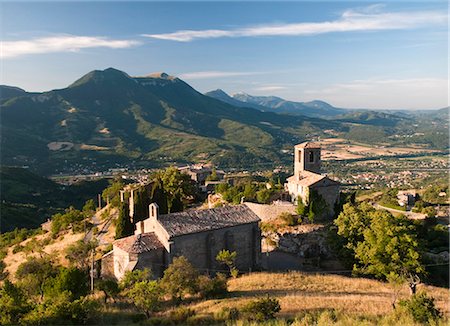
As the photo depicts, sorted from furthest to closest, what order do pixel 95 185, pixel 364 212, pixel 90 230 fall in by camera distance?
pixel 95 185
pixel 90 230
pixel 364 212

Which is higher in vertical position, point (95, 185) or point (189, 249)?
point (189, 249)

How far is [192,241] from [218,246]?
9.72ft

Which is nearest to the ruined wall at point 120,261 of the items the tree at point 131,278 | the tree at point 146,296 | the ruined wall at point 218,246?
the tree at point 131,278

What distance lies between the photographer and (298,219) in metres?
46.0

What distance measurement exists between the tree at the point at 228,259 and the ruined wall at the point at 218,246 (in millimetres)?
835

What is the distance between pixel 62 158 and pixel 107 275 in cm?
17106

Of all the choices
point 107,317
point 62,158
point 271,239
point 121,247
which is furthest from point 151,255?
point 62,158

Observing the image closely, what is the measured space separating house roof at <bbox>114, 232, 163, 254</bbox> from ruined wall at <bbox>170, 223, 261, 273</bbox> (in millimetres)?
1721

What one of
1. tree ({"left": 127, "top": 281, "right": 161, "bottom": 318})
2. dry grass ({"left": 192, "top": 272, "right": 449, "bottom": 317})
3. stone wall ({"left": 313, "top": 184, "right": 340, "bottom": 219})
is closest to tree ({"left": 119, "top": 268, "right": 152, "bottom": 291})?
tree ({"left": 127, "top": 281, "right": 161, "bottom": 318})

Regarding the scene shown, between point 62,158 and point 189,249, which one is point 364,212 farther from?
point 62,158

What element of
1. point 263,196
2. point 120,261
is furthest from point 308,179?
point 120,261

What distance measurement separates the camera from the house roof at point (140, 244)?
31.0 m

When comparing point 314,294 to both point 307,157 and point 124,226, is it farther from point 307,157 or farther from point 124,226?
point 307,157

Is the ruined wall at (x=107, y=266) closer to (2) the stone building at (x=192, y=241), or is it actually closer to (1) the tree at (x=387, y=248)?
(2) the stone building at (x=192, y=241)
